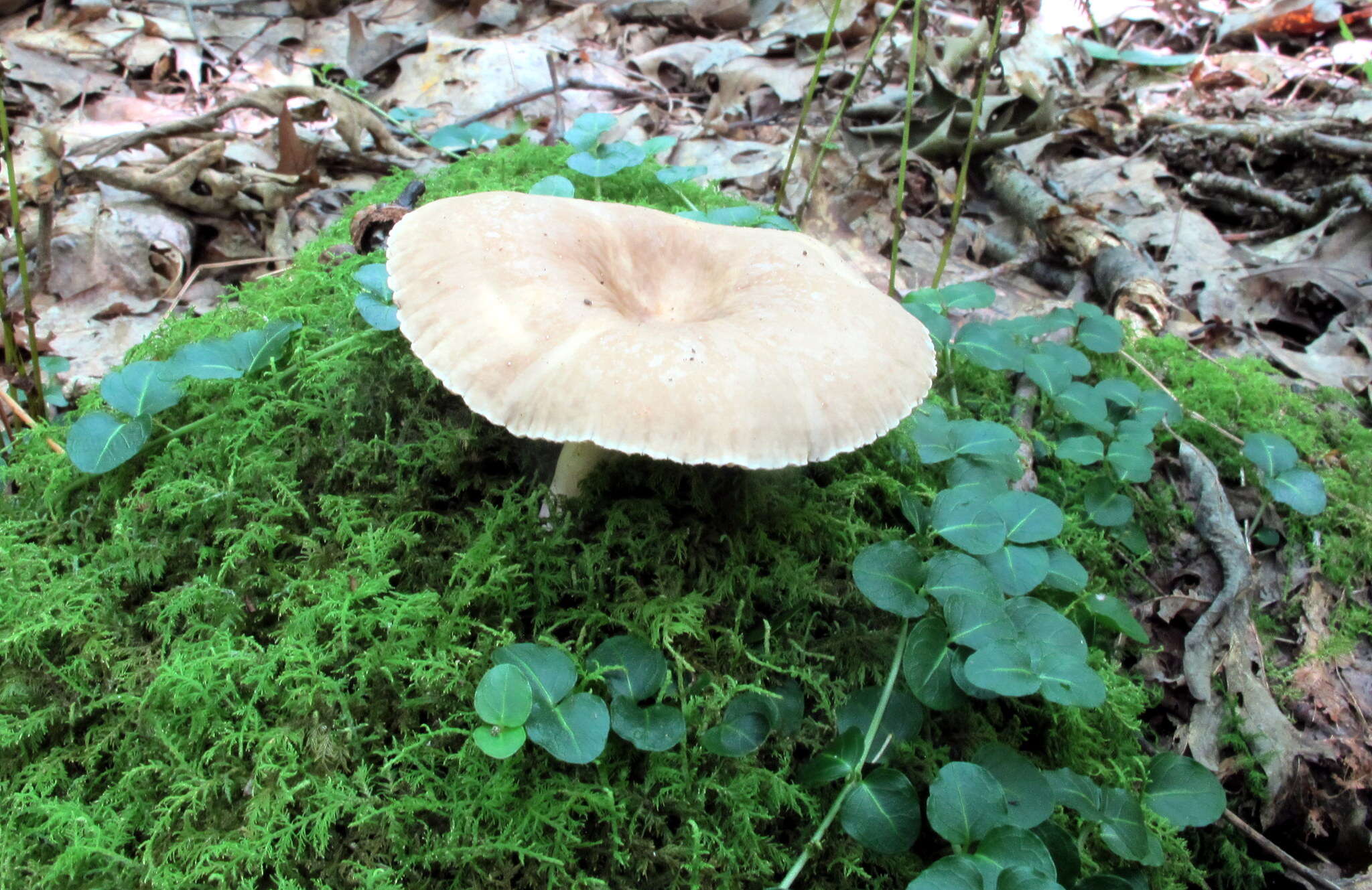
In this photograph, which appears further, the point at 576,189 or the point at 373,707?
the point at 576,189


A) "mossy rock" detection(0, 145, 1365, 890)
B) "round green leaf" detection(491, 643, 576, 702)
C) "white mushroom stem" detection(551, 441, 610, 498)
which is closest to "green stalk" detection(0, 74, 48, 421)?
"mossy rock" detection(0, 145, 1365, 890)

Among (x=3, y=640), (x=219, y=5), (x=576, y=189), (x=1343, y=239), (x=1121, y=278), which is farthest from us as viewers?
(x=219, y=5)

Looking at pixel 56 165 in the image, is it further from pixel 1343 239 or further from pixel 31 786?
pixel 1343 239

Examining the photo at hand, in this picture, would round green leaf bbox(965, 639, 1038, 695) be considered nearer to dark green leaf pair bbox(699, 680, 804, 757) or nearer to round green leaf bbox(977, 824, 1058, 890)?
round green leaf bbox(977, 824, 1058, 890)

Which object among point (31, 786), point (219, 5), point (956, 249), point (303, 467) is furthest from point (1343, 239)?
point (219, 5)

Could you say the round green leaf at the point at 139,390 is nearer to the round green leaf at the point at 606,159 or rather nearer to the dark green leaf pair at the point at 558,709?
the dark green leaf pair at the point at 558,709

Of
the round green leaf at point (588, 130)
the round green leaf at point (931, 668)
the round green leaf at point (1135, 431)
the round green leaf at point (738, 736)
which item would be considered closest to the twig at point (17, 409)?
the round green leaf at point (588, 130)
